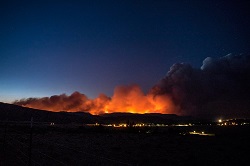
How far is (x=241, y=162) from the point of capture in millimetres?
24688

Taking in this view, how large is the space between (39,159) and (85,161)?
419cm

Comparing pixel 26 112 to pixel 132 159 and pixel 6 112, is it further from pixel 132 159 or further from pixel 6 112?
pixel 132 159

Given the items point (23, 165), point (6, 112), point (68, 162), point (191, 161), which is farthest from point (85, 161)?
point (6, 112)

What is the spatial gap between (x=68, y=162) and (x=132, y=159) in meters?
6.19

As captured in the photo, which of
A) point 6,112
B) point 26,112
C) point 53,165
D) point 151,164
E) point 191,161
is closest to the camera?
point 53,165

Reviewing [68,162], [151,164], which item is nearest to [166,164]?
[151,164]

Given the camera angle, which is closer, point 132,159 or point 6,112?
point 132,159

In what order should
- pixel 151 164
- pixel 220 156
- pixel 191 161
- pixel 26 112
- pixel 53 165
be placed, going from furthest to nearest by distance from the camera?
pixel 26 112
pixel 220 156
pixel 191 161
pixel 151 164
pixel 53 165

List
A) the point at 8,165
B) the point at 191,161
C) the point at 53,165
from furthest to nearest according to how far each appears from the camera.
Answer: the point at 191,161 < the point at 53,165 < the point at 8,165

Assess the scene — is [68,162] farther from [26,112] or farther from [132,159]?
[26,112]

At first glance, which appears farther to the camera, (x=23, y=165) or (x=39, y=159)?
(x=39, y=159)

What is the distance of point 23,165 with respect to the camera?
20.8 m

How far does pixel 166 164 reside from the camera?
23.7 m

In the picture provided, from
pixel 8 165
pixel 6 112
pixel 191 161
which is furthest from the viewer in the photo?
pixel 6 112
